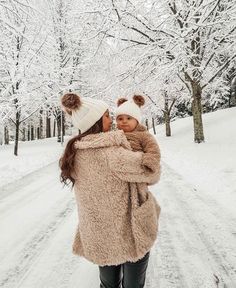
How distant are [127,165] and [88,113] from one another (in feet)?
1.35

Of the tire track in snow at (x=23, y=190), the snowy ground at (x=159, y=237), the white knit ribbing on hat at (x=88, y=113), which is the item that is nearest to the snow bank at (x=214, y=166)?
the snowy ground at (x=159, y=237)

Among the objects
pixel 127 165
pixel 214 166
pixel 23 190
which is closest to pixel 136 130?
pixel 127 165

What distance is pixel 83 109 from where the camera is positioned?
7.70ft

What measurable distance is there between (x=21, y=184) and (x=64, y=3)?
20020mm

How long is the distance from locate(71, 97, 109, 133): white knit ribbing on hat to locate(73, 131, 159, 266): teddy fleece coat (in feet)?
0.31

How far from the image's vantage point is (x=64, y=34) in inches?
1069

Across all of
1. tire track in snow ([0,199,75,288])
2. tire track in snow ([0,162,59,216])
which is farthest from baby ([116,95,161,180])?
tire track in snow ([0,162,59,216])

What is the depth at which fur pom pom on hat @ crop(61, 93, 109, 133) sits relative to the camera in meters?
2.34

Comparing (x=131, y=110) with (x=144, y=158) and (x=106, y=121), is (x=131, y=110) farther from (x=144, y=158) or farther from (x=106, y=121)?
(x=144, y=158)

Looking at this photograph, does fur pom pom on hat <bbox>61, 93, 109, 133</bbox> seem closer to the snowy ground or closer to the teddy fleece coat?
the teddy fleece coat

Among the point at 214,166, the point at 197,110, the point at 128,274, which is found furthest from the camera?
the point at 197,110

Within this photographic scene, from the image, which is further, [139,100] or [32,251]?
[32,251]

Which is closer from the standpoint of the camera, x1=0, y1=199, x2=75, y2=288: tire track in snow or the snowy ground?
the snowy ground

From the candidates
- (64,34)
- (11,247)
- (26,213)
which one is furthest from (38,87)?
(11,247)
